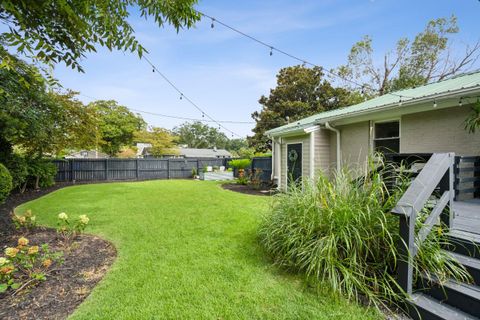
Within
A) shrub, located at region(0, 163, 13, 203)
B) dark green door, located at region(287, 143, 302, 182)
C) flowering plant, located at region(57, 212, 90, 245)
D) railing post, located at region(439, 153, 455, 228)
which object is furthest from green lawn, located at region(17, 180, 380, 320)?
dark green door, located at region(287, 143, 302, 182)

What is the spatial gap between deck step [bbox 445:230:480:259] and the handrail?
0.21 meters

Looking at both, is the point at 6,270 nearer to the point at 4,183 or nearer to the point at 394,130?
the point at 4,183

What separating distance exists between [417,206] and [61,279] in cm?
407

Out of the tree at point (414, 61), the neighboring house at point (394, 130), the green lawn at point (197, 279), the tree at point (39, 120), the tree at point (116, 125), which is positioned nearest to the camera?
the green lawn at point (197, 279)

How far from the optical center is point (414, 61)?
17.6m

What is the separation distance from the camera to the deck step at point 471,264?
198 centimetres

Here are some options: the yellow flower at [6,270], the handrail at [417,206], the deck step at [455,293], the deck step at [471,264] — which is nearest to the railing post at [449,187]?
the handrail at [417,206]

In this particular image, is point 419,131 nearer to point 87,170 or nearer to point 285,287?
point 285,287

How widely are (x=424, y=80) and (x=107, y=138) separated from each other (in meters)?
34.6

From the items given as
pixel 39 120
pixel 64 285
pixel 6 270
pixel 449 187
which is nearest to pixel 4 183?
pixel 39 120

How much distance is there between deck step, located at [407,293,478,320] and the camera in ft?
5.89

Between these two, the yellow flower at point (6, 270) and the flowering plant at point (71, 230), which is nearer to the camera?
the yellow flower at point (6, 270)

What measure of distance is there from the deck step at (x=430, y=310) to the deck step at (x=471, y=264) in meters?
0.38

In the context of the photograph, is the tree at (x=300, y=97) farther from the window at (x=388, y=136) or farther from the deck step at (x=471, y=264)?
the deck step at (x=471, y=264)
